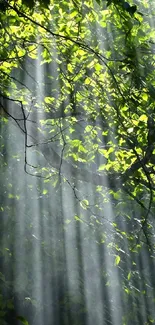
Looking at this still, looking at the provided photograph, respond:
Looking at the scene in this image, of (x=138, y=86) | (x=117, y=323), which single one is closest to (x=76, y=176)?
(x=138, y=86)

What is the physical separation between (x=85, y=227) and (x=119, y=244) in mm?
517

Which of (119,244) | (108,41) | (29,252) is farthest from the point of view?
(119,244)

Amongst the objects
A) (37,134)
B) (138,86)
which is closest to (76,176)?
(37,134)

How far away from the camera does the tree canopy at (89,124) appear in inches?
131

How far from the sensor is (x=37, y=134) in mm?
3576

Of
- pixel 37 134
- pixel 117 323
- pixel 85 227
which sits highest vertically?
pixel 37 134

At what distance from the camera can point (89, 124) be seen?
3945 mm

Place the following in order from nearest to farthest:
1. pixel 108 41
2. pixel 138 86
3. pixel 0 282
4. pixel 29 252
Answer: pixel 138 86 < pixel 0 282 < pixel 29 252 < pixel 108 41

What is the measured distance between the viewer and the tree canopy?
3.33 m

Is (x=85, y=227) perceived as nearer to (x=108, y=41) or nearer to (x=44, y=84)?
(x=44, y=84)

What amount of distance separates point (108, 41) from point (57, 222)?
1975mm

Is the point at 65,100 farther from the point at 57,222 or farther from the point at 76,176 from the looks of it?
the point at 57,222

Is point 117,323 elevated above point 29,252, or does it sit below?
below

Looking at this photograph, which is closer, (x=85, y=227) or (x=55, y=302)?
(x=55, y=302)
